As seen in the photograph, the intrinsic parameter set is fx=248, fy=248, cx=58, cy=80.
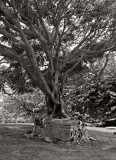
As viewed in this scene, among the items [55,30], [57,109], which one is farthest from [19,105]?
[55,30]

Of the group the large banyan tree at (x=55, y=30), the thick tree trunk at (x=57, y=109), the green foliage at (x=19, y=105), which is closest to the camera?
the large banyan tree at (x=55, y=30)

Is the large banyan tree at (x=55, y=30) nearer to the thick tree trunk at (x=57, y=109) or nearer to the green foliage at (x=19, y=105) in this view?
the thick tree trunk at (x=57, y=109)

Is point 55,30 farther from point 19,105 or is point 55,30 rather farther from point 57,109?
point 19,105

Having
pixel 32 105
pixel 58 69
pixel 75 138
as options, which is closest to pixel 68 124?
pixel 75 138

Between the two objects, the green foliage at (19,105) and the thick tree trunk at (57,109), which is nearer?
the thick tree trunk at (57,109)

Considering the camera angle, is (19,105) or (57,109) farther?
(19,105)

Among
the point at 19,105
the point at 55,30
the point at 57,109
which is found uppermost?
the point at 55,30

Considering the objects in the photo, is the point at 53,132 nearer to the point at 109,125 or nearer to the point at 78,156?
the point at 78,156

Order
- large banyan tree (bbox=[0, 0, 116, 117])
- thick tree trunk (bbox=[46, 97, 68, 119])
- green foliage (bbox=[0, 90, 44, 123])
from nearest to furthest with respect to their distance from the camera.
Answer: large banyan tree (bbox=[0, 0, 116, 117]), thick tree trunk (bbox=[46, 97, 68, 119]), green foliage (bbox=[0, 90, 44, 123])


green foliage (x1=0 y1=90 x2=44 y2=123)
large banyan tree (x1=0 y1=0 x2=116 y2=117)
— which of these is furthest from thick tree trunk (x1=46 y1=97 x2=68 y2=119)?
green foliage (x1=0 y1=90 x2=44 y2=123)

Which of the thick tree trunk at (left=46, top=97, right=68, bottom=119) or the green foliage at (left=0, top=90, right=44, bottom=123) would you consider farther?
the green foliage at (left=0, top=90, right=44, bottom=123)

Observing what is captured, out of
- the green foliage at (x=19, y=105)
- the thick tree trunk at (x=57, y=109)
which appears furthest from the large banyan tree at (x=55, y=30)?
the green foliage at (x=19, y=105)

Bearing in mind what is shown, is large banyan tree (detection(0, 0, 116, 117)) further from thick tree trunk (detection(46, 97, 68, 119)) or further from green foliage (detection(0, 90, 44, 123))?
green foliage (detection(0, 90, 44, 123))

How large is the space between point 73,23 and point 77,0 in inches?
68.1
